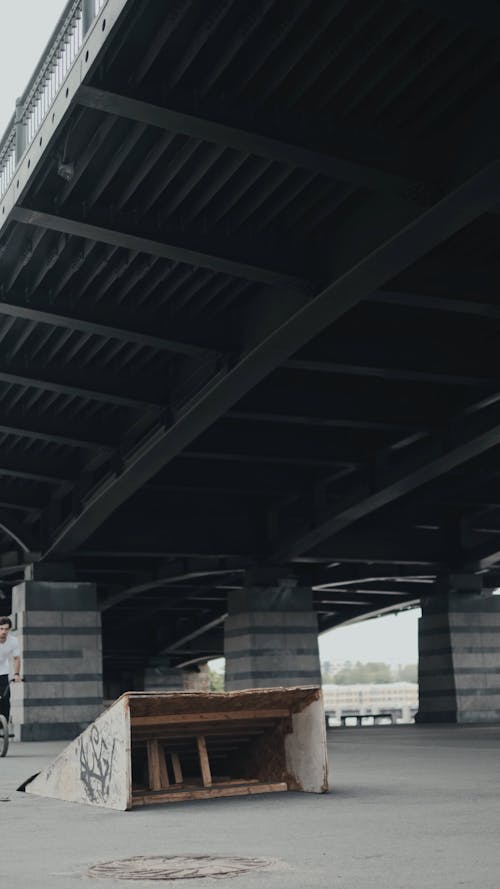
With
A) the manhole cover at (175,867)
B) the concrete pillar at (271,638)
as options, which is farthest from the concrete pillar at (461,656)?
the manhole cover at (175,867)

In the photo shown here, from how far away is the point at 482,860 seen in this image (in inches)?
264

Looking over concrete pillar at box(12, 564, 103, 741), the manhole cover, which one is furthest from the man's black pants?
concrete pillar at box(12, 564, 103, 741)

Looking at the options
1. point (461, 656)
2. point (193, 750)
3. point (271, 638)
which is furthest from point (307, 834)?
point (461, 656)

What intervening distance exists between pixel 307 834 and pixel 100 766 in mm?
3461

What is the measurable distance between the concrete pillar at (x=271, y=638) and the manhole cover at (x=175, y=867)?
27.1 m

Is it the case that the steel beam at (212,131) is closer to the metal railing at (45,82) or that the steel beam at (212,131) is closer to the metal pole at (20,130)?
the metal railing at (45,82)

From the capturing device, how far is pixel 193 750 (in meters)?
12.5

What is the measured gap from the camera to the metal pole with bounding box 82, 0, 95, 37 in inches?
593

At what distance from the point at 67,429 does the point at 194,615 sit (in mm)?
32614

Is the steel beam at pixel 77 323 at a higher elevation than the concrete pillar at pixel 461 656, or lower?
higher

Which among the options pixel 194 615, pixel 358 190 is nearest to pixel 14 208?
pixel 358 190

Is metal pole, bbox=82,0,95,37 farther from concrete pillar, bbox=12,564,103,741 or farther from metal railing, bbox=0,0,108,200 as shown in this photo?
concrete pillar, bbox=12,564,103,741

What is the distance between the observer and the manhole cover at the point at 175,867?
6531 millimetres

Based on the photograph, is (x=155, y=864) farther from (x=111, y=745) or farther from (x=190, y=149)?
(x=190, y=149)
